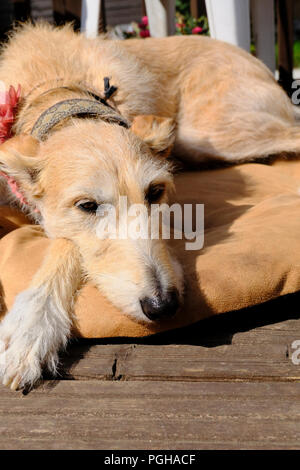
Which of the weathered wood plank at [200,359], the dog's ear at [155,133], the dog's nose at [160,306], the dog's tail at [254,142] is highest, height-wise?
the dog's ear at [155,133]

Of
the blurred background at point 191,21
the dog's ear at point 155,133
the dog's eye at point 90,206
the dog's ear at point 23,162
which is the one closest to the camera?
the dog's eye at point 90,206

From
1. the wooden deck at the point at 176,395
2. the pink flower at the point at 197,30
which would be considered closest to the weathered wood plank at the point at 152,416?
the wooden deck at the point at 176,395

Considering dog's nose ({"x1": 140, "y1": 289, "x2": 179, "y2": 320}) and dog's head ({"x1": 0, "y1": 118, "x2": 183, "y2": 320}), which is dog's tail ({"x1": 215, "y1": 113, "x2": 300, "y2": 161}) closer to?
dog's head ({"x1": 0, "y1": 118, "x2": 183, "y2": 320})

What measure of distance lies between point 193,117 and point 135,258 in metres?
2.81

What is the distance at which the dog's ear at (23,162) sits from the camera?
2887 millimetres

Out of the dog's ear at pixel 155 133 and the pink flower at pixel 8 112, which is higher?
the pink flower at pixel 8 112

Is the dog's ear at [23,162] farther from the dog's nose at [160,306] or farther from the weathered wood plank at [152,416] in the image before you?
the weathered wood plank at [152,416]

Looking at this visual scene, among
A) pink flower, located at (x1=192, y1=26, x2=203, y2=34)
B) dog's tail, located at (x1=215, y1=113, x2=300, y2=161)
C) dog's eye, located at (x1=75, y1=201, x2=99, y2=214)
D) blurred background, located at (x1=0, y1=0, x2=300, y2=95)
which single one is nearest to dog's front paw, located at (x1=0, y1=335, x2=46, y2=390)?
dog's eye, located at (x1=75, y1=201, x2=99, y2=214)

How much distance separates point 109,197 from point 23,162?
0.57 m

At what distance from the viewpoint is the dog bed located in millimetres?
2326

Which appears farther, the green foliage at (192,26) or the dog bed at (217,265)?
the green foliage at (192,26)

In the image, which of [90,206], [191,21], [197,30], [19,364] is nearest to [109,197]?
[90,206]

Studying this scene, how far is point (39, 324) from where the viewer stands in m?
2.26
